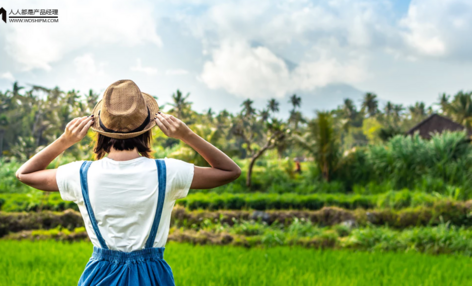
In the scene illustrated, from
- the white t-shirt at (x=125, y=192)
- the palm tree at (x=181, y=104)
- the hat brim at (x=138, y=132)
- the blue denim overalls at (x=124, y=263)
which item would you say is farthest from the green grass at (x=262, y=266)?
the palm tree at (x=181, y=104)

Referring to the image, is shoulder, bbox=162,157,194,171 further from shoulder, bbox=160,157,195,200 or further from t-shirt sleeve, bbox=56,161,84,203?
t-shirt sleeve, bbox=56,161,84,203

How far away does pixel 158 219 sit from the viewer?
61.2 inches

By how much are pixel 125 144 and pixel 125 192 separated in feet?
0.67

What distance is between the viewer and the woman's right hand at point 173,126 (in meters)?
1.52

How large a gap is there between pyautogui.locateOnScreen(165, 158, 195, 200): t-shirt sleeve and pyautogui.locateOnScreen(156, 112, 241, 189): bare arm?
0.03 m

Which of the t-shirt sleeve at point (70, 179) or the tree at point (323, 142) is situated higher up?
the tree at point (323, 142)

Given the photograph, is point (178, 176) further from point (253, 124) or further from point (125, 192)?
point (253, 124)

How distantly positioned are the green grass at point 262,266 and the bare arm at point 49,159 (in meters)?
2.49

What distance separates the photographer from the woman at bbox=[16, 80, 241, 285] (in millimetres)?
1525

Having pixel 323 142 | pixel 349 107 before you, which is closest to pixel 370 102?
pixel 349 107

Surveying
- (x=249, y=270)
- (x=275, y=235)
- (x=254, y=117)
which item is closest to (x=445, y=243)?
(x=275, y=235)

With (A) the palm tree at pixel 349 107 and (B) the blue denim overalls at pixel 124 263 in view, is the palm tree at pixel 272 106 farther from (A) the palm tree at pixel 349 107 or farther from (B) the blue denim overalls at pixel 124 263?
(B) the blue denim overalls at pixel 124 263

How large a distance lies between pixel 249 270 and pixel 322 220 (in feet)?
14.8

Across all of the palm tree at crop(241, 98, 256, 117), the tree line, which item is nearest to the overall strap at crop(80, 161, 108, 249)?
the tree line
